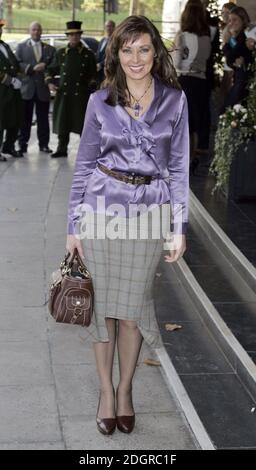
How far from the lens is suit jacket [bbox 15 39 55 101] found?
13500 millimetres

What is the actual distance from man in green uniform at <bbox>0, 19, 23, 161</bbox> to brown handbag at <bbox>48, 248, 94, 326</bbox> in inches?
332

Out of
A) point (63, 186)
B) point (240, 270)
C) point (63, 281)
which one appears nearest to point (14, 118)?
point (63, 186)

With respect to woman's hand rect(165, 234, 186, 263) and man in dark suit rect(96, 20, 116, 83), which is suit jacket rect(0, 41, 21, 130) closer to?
man in dark suit rect(96, 20, 116, 83)

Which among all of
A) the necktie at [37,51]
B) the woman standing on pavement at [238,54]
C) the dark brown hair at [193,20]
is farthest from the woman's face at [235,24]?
the necktie at [37,51]

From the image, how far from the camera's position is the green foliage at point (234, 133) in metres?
9.23

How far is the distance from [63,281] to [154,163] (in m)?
0.78

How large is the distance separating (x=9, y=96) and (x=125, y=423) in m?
8.92

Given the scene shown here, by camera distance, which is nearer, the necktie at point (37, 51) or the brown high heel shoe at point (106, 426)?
the brown high heel shoe at point (106, 426)

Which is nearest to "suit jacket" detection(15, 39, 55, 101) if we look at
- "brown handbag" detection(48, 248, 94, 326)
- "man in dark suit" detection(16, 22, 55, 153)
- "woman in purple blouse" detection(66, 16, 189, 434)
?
"man in dark suit" detection(16, 22, 55, 153)

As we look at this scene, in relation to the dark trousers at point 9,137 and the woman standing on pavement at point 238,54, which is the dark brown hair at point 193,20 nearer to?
the woman standing on pavement at point 238,54

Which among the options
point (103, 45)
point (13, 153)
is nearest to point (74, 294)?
point (13, 153)

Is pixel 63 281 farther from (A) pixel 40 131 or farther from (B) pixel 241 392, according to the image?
(A) pixel 40 131

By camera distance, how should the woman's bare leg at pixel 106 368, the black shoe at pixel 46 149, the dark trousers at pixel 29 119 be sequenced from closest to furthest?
1. the woman's bare leg at pixel 106 368
2. the dark trousers at pixel 29 119
3. the black shoe at pixel 46 149

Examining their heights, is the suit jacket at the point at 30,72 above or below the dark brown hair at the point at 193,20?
below
